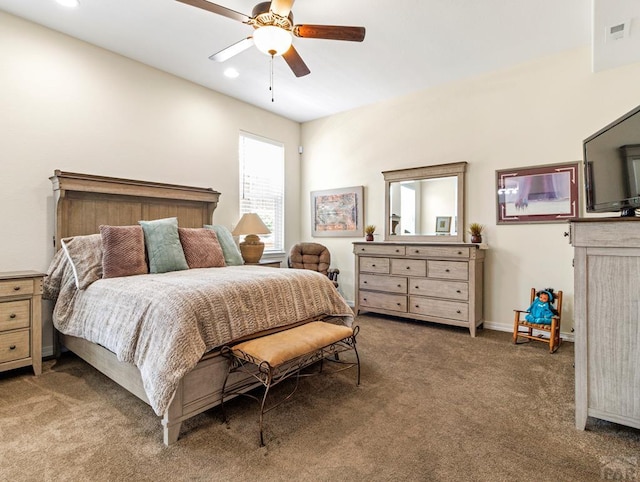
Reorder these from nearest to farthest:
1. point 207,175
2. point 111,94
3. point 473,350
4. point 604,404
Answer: point 604,404 < point 473,350 < point 111,94 < point 207,175

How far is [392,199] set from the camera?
4.73 metres

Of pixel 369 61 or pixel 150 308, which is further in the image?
pixel 369 61

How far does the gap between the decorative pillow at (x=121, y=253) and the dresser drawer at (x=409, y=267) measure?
9.10 feet

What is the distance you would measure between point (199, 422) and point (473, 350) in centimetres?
250

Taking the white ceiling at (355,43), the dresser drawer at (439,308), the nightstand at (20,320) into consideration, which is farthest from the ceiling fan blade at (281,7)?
the dresser drawer at (439,308)

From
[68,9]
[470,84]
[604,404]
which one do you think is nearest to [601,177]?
[604,404]

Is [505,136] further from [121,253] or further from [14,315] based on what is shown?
[14,315]

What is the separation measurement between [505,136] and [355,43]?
6.53 feet

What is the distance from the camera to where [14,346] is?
2.53 m

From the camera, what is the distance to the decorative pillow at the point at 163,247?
2.93m

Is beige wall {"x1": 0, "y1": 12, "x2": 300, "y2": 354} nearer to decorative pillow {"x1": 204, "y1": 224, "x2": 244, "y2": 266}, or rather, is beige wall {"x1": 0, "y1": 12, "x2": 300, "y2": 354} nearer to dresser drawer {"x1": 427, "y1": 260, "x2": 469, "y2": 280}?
decorative pillow {"x1": 204, "y1": 224, "x2": 244, "y2": 266}

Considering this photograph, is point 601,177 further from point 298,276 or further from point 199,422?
point 199,422

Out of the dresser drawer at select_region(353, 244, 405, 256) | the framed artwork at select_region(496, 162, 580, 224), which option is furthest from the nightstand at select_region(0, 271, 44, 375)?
the framed artwork at select_region(496, 162, 580, 224)

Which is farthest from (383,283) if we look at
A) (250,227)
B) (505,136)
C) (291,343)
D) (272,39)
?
(272,39)
